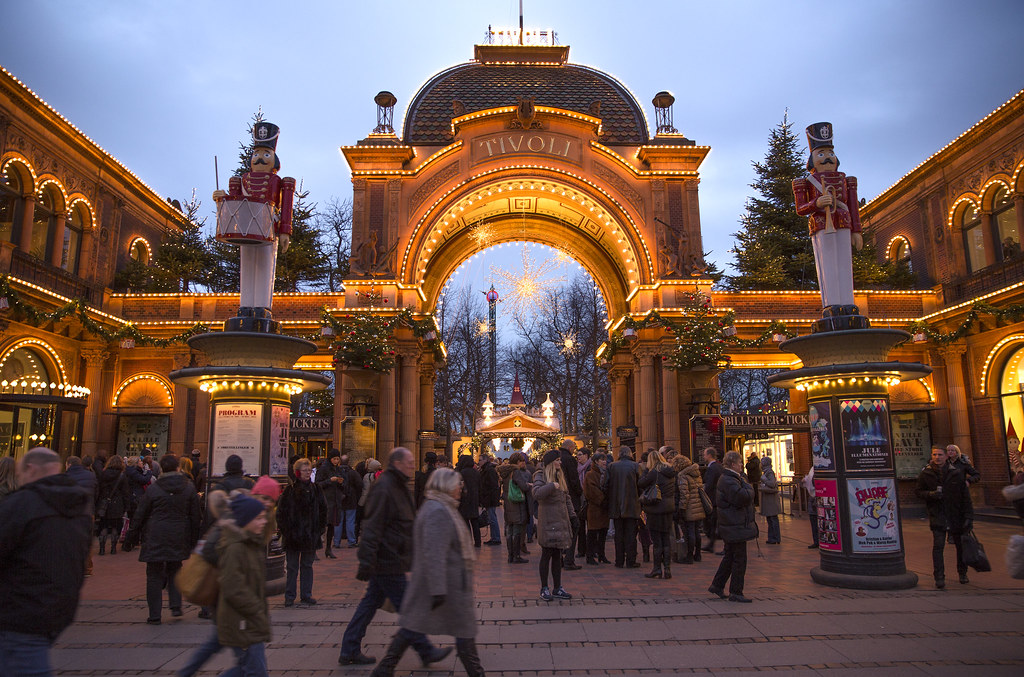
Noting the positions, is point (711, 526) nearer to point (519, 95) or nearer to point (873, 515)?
point (873, 515)

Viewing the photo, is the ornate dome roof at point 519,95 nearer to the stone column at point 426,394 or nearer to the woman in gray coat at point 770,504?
the stone column at point 426,394

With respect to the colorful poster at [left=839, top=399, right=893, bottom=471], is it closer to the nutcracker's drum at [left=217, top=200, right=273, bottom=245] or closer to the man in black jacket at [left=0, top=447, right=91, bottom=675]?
the nutcracker's drum at [left=217, top=200, right=273, bottom=245]

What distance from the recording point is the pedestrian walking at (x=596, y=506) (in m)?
10.8

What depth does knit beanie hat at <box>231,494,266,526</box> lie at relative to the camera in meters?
4.37

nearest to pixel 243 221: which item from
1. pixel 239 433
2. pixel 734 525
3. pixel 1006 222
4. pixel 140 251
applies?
pixel 239 433

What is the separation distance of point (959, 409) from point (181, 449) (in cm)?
2395

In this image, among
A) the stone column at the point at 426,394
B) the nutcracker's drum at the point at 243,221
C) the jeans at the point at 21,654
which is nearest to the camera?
the jeans at the point at 21,654

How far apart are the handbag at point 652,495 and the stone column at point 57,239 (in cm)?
1907

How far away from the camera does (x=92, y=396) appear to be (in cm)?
2138

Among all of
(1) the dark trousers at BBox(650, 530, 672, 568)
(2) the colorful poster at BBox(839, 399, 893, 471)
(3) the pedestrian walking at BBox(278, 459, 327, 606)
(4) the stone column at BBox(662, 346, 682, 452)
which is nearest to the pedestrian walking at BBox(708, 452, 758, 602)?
(1) the dark trousers at BBox(650, 530, 672, 568)

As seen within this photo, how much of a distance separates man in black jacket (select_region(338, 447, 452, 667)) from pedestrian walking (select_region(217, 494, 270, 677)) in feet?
3.44

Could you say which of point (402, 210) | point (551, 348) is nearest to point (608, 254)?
point (402, 210)

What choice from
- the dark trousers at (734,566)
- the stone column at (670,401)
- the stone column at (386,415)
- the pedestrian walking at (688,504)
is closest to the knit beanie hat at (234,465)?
the dark trousers at (734,566)

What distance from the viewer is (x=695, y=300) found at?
69.8 ft
